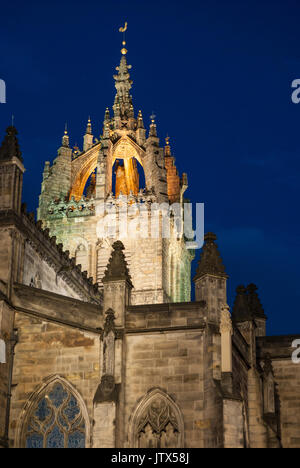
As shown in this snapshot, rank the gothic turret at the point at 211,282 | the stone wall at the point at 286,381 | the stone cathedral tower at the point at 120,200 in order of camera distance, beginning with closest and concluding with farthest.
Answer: the gothic turret at the point at 211,282, the stone wall at the point at 286,381, the stone cathedral tower at the point at 120,200

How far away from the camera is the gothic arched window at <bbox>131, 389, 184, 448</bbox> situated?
29891mm

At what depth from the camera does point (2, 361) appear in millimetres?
31297

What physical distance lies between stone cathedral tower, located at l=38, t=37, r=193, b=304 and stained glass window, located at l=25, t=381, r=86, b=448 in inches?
991

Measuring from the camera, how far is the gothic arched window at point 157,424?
98.1 feet

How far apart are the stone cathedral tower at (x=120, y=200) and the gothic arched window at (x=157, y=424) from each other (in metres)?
25.7

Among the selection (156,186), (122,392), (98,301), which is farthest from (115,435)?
(156,186)

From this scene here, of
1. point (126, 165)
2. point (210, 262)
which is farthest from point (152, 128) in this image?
point (210, 262)

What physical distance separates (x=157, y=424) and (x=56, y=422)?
340 centimetres

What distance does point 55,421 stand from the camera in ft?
101

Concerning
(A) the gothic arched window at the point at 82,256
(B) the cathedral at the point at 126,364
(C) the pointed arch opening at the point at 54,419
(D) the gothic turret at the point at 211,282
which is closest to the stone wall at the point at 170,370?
(B) the cathedral at the point at 126,364

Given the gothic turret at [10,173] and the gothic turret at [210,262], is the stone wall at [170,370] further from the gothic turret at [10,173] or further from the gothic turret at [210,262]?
the gothic turret at [10,173]

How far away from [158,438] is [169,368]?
2.26 metres
